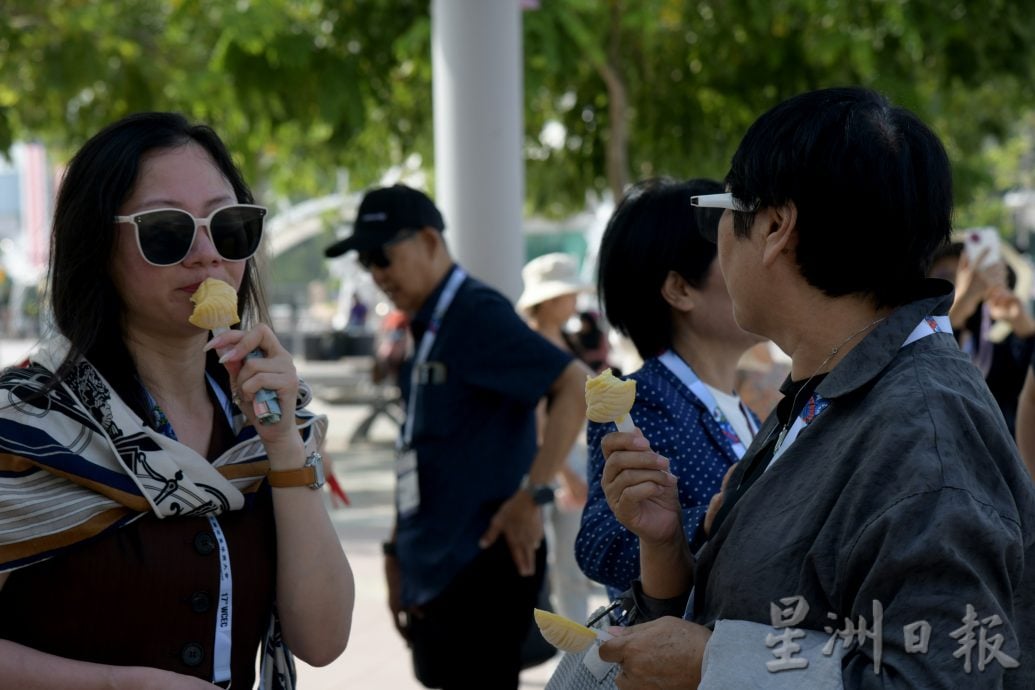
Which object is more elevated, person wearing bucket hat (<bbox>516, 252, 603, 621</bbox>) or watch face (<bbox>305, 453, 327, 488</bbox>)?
watch face (<bbox>305, 453, 327, 488</bbox>)

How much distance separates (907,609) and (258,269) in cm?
158

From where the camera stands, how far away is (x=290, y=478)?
227 cm

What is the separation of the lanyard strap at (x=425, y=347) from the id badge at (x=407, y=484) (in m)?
0.05

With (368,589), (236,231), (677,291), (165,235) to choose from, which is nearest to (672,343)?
(677,291)

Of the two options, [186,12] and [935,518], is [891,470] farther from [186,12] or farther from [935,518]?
[186,12]

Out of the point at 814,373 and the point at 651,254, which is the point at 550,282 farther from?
the point at 814,373

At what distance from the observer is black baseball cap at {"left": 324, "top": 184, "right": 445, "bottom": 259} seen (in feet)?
14.5

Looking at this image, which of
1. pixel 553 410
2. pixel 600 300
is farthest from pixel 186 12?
pixel 600 300

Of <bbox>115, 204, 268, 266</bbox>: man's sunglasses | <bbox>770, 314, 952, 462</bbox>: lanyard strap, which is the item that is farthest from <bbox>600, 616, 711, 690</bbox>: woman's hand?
<bbox>115, 204, 268, 266</bbox>: man's sunglasses

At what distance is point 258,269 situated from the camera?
263 centimetres

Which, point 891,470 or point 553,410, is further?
point 553,410

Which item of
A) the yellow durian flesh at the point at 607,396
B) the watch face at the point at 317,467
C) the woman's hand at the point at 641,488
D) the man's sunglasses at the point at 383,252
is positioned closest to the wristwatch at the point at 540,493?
the man's sunglasses at the point at 383,252

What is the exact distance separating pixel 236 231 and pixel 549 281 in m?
4.90

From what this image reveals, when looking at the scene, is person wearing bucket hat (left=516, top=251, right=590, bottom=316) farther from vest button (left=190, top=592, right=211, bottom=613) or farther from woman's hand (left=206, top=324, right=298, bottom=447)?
vest button (left=190, top=592, right=211, bottom=613)
